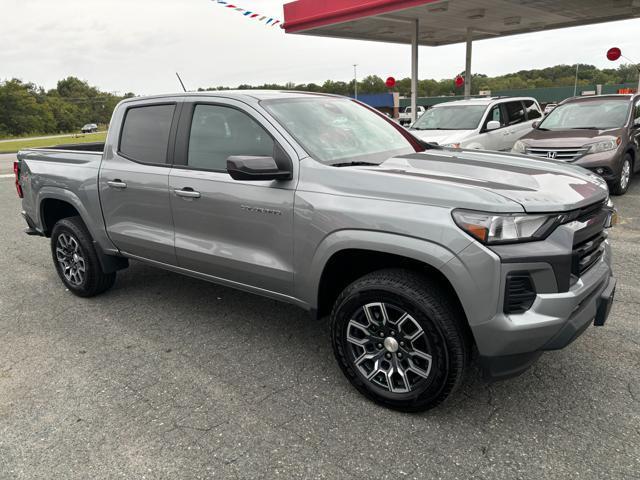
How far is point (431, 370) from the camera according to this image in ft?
8.98

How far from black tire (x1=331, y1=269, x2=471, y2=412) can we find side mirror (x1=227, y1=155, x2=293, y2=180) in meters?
0.82

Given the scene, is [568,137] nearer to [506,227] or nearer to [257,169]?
[506,227]

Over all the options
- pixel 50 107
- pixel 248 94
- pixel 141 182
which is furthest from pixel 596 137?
pixel 50 107

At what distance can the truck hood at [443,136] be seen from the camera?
937 centimetres

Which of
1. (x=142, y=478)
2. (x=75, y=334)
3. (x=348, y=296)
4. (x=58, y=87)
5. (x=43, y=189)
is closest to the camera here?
(x=142, y=478)

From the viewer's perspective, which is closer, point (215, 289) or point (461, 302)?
point (461, 302)

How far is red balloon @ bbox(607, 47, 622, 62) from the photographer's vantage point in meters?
18.0

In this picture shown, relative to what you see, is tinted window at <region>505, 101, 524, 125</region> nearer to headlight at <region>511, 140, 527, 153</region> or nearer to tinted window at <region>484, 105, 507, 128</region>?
tinted window at <region>484, 105, 507, 128</region>

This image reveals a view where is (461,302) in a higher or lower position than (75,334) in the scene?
higher

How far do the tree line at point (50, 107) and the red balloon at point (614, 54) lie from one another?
56.2 m

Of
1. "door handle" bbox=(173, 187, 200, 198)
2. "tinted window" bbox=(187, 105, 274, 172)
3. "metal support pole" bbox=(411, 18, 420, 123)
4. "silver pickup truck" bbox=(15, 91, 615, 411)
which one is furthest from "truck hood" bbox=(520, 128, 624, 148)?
"metal support pole" bbox=(411, 18, 420, 123)

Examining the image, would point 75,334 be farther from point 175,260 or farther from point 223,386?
point 223,386

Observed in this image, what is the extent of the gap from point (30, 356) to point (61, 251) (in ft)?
4.87

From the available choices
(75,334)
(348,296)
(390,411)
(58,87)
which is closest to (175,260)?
(75,334)
